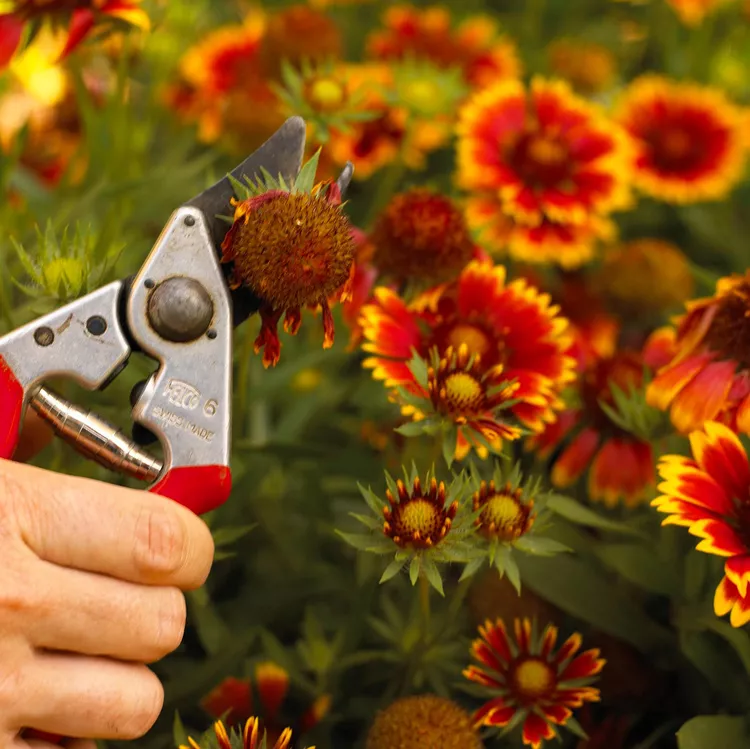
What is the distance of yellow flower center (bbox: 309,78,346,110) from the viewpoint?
2.90 ft

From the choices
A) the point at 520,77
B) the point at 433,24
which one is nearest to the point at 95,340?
the point at 433,24

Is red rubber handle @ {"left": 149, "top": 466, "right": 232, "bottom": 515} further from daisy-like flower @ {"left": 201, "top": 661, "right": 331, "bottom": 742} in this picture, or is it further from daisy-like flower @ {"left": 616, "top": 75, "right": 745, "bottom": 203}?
daisy-like flower @ {"left": 616, "top": 75, "right": 745, "bottom": 203}

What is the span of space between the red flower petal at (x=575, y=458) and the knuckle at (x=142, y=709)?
41cm

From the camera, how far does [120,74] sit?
3.23 ft

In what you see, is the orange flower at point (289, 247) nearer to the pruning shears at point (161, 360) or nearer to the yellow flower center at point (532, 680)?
the pruning shears at point (161, 360)

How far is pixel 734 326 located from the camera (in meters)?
0.71

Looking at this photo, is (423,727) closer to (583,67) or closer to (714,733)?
(714,733)

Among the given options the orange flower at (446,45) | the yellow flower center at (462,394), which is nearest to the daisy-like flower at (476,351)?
the yellow flower center at (462,394)

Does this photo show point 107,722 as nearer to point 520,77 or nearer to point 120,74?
point 120,74

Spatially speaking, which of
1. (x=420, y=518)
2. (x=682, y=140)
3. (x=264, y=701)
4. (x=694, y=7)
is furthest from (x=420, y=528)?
(x=694, y=7)

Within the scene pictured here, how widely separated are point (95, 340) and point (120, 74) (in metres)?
0.53

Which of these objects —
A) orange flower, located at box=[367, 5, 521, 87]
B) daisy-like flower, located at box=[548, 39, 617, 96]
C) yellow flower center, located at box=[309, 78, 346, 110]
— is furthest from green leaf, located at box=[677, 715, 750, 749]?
daisy-like flower, located at box=[548, 39, 617, 96]

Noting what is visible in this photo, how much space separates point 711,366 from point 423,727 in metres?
0.34

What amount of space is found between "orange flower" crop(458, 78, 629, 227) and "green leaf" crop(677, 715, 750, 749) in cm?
→ 46
